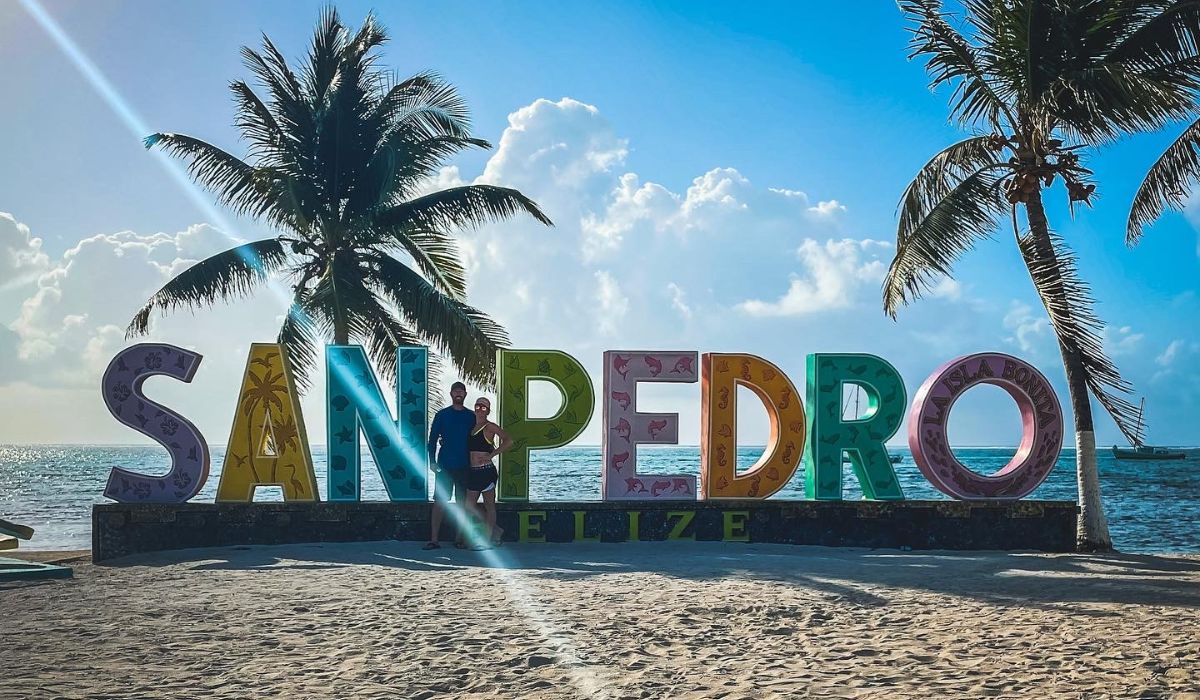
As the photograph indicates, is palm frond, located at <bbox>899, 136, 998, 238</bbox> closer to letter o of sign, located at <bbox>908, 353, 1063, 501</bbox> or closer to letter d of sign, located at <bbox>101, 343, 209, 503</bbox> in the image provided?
letter o of sign, located at <bbox>908, 353, 1063, 501</bbox>

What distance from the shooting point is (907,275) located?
16359mm

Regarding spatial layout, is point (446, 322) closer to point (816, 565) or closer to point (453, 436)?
point (453, 436)

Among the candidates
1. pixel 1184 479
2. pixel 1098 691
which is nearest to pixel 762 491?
pixel 1098 691

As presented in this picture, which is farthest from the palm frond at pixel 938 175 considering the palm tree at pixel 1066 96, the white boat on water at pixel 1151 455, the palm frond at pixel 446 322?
the white boat on water at pixel 1151 455

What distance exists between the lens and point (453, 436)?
13.0 m

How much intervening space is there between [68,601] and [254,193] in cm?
1097

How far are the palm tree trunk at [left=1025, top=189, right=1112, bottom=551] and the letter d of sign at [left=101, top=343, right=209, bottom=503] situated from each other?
1148cm

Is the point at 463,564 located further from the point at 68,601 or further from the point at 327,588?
the point at 68,601

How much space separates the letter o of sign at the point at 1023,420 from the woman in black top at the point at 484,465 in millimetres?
5668

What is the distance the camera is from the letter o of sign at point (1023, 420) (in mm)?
14406

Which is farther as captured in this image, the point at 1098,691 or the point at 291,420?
the point at 291,420

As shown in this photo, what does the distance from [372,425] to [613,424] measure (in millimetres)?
3225

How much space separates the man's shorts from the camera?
42.9 feet

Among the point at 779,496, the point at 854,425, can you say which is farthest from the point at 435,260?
the point at 779,496
